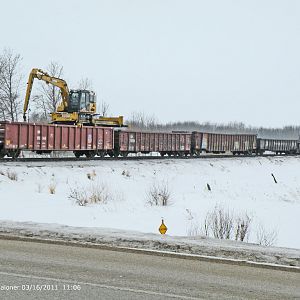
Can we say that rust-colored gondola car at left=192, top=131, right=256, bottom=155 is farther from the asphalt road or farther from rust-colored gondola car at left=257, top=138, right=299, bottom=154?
the asphalt road

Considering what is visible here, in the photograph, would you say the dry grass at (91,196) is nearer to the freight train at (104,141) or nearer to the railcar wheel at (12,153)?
the freight train at (104,141)

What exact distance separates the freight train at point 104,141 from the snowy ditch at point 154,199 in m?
3.62

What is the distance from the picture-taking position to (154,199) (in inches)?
715

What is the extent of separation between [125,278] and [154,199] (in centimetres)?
1236

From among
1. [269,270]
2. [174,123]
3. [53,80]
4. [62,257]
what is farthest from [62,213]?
[174,123]

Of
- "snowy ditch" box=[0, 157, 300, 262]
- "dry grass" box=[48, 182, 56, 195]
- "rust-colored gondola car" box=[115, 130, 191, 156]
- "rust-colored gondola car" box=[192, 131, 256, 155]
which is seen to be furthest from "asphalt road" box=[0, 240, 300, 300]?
"rust-colored gondola car" box=[192, 131, 256, 155]

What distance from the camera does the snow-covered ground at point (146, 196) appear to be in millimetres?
13789

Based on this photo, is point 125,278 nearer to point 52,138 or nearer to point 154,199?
point 154,199

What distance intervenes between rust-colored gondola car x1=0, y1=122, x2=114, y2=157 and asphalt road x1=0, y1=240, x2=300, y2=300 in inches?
772

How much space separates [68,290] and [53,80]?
33.1m

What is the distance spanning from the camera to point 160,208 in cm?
1695

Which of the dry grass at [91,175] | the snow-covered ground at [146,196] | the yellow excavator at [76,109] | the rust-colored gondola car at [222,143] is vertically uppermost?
the yellow excavator at [76,109]

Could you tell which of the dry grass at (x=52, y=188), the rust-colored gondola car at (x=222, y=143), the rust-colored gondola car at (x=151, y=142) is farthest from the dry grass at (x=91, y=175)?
the rust-colored gondola car at (x=222, y=143)

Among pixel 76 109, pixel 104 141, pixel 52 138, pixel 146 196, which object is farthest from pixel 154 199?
pixel 76 109
